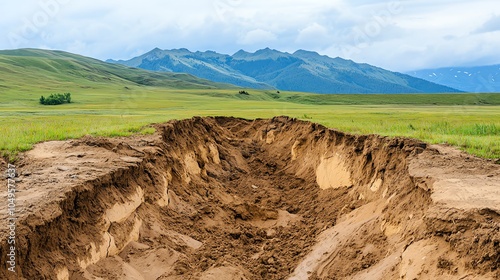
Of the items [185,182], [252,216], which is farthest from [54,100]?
[252,216]

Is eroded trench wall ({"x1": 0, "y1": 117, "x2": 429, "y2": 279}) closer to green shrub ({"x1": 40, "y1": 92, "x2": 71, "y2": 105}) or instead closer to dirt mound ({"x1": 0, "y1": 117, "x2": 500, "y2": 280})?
dirt mound ({"x1": 0, "y1": 117, "x2": 500, "y2": 280})

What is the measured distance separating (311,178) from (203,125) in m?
9.89

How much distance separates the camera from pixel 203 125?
29.7 m

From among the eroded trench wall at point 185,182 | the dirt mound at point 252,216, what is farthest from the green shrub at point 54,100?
the dirt mound at point 252,216

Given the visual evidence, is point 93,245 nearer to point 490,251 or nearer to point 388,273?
point 388,273

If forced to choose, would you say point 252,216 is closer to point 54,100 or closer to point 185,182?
point 185,182

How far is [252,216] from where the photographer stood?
17859 millimetres

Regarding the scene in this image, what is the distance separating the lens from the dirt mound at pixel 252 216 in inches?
346

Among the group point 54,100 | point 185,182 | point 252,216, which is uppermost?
point 54,100

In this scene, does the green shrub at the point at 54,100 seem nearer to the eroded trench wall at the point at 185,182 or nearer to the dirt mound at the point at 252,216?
the eroded trench wall at the point at 185,182

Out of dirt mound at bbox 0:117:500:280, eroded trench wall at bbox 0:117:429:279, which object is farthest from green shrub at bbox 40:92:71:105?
dirt mound at bbox 0:117:500:280

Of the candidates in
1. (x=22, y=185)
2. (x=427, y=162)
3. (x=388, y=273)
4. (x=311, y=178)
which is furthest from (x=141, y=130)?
(x=388, y=273)

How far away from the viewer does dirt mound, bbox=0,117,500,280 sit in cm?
880

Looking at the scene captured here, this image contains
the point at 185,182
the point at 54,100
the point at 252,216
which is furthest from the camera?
the point at 54,100
